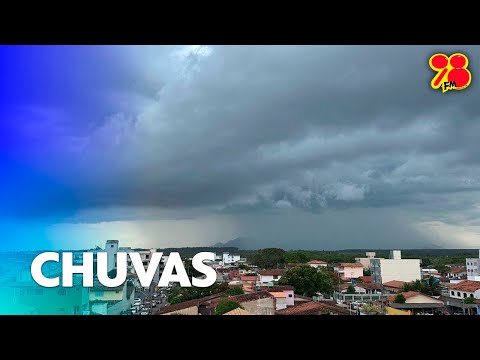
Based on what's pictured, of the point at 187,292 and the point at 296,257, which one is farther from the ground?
the point at 296,257

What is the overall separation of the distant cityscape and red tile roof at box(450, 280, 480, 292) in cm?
2

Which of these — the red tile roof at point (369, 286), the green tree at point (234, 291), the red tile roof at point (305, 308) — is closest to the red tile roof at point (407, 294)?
the red tile roof at point (369, 286)

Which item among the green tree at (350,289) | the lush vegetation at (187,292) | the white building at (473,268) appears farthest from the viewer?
the green tree at (350,289)

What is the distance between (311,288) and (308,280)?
21 centimetres

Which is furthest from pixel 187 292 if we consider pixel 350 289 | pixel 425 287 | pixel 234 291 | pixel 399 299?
pixel 425 287

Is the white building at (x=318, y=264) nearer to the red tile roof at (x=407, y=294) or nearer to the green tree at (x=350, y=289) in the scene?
the green tree at (x=350, y=289)

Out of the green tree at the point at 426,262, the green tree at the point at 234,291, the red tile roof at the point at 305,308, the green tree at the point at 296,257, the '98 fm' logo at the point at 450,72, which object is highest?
the '98 fm' logo at the point at 450,72

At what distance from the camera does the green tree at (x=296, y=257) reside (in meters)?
8.40

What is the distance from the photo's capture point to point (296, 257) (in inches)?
339

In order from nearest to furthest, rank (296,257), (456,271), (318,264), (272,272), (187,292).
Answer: (187,292)
(456,271)
(272,272)
(318,264)
(296,257)

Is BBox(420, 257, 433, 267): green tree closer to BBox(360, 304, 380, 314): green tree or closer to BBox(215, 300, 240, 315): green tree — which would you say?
BBox(360, 304, 380, 314): green tree

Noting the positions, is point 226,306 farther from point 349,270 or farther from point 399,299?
point 349,270

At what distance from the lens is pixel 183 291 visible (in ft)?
18.9
